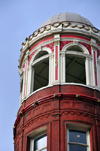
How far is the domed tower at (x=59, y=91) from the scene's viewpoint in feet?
95.8

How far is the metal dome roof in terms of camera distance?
3741 cm

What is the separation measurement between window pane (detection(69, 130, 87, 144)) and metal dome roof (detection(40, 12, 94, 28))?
11.7m

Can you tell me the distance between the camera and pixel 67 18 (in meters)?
37.5

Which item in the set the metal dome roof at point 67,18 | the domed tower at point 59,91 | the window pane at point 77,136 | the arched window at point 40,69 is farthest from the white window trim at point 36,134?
the metal dome roof at point 67,18

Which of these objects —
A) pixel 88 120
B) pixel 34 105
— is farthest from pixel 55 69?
pixel 88 120

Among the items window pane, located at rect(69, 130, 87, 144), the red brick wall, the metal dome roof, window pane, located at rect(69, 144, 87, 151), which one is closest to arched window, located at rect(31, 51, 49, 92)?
the red brick wall

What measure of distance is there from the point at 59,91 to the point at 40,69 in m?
7.41

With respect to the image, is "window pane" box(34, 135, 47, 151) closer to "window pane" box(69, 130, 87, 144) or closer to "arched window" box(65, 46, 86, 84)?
"window pane" box(69, 130, 87, 144)

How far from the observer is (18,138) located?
3198 centimetres

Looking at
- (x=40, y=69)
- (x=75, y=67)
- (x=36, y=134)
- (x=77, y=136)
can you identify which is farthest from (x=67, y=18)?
(x=77, y=136)

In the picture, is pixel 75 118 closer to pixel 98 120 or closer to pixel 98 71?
pixel 98 120

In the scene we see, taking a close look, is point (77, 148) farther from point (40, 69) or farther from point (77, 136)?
point (40, 69)

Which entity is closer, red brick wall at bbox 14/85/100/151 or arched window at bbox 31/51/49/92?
red brick wall at bbox 14/85/100/151

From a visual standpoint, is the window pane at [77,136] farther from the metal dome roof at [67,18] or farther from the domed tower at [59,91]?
the metal dome roof at [67,18]
